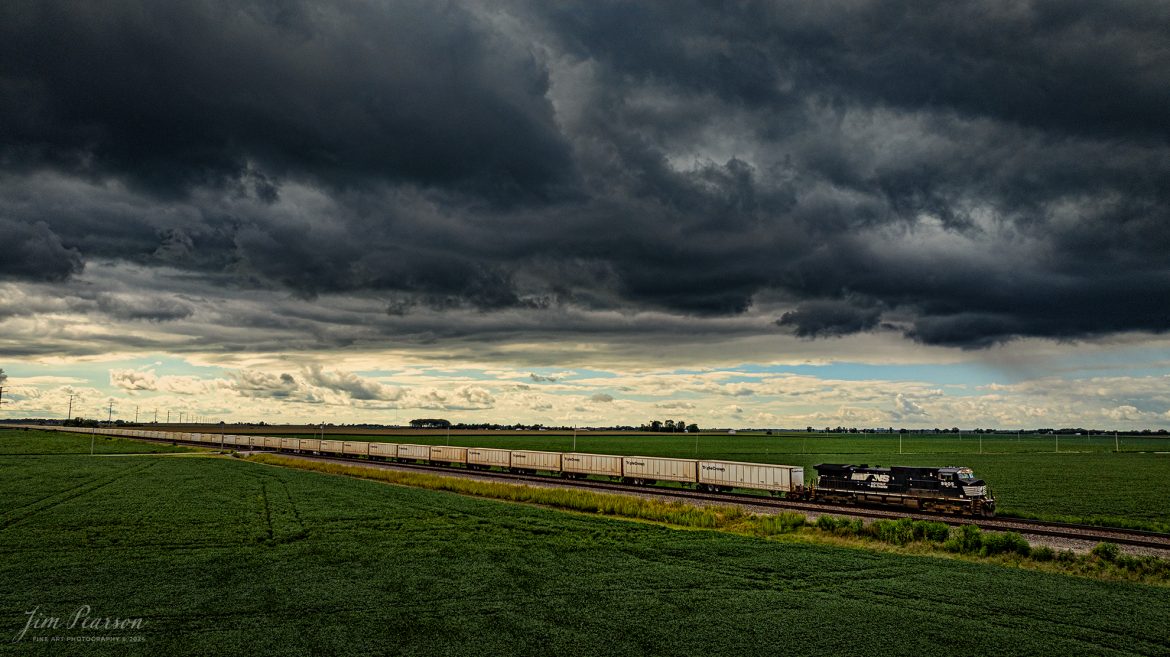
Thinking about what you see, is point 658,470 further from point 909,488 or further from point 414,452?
point 414,452

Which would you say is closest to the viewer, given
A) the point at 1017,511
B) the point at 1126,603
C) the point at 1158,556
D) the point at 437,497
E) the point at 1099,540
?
the point at 1126,603

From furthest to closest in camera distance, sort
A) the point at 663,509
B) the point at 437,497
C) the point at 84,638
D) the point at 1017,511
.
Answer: the point at 1017,511, the point at 437,497, the point at 663,509, the point at 84,638

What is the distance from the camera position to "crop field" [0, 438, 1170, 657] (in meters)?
13.2

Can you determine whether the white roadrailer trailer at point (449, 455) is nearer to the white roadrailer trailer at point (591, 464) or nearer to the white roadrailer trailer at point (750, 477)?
the white roadrailer trailer at point (591, 464)

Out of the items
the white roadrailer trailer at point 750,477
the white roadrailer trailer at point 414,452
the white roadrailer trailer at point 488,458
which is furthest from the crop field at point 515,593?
the white roadrailer trailer at point 414,452

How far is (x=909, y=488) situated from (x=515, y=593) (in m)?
28.5

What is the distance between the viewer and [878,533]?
87.8ft

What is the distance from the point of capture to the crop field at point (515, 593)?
1323 cm

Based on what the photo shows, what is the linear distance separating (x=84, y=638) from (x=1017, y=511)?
43691mm

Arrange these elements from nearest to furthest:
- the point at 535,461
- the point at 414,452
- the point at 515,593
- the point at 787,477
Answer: the point at 515,593 → the point at 787,477 → the point at 535,461 → the point at 414,452

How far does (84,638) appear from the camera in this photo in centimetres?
1291

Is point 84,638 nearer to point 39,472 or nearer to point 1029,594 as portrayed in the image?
point 1029,594

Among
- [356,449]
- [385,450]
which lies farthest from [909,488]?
[356,449]

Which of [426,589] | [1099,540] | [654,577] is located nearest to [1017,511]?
[1099,540]
